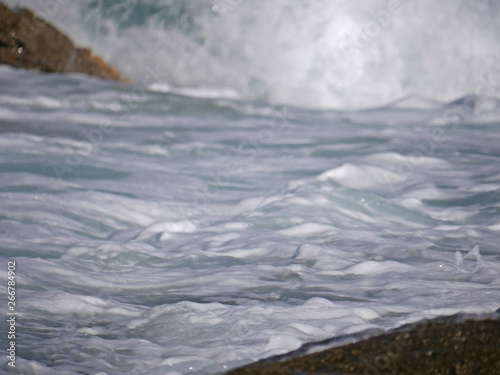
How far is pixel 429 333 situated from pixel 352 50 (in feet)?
24.9

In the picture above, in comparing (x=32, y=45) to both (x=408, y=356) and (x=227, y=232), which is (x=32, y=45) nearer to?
(x=227, y=232)

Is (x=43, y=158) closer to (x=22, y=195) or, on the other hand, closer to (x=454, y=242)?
(x=22, y=195)

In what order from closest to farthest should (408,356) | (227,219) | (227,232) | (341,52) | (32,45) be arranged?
(408,356), (227,232), (227,219), (32,45), (341,52)

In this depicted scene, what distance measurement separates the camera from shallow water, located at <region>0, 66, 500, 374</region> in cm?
248

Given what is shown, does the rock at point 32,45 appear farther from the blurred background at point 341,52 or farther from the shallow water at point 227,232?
the shallow water at point 227,232

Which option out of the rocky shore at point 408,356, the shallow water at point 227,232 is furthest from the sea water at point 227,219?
the rocky shore at point 408,356

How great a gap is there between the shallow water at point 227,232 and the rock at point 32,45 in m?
1.73

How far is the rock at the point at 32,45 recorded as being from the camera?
28.9 feet

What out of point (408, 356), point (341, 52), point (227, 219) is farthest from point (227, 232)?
point (341, 52)

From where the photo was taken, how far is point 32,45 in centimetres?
905

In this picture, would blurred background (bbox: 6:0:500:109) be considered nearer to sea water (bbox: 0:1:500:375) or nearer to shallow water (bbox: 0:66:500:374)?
sea water (bbox: 0:1:500:375)

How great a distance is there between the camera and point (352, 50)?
31.0 ft

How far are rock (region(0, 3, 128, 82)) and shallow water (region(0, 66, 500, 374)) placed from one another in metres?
1.73

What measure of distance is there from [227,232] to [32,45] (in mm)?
6209
